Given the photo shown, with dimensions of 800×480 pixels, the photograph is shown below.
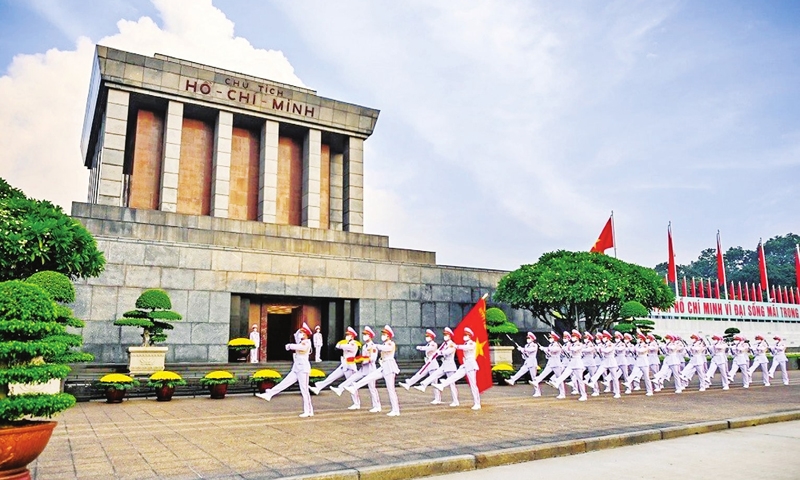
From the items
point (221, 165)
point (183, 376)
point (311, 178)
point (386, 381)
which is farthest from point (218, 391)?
point (311, 178)

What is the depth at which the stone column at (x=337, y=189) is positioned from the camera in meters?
31.7

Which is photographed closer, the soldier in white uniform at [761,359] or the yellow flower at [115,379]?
the yellow flower at [115,379]

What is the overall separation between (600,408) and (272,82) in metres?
23.2

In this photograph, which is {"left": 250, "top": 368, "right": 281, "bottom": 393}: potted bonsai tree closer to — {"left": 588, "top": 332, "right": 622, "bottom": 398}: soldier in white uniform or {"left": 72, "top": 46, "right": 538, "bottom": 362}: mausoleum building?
{"left": 72, "top": 46, "right": 538, "bottom": 362}: mausoleum building

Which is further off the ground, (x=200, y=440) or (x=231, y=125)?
(x=231, y=125)

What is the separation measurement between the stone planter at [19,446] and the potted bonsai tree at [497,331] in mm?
18131

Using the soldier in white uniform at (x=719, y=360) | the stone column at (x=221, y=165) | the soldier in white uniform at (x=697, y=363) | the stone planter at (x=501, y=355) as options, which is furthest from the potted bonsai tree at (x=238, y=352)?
the soldier in white uniform at (x=719, y=360)

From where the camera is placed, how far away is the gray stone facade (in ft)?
65.1

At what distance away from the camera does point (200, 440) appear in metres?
8.67

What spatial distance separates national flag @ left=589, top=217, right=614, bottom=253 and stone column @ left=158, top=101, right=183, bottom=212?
67.3ft

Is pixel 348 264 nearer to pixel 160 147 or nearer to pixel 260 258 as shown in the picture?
pixel 260 258

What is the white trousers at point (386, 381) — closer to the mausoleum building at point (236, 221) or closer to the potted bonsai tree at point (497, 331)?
the mausoleum building at point (236, 221)

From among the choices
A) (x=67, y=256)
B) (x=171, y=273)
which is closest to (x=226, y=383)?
(x=67, y=256)

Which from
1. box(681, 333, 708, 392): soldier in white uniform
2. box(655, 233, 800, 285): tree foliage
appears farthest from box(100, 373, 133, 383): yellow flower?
box(655, 233, 800, 285): tree foliage
